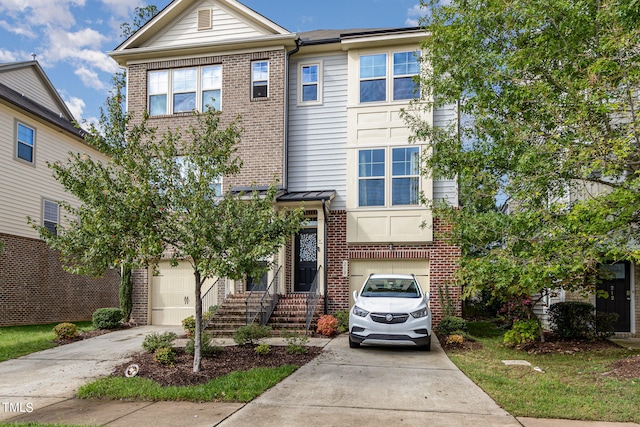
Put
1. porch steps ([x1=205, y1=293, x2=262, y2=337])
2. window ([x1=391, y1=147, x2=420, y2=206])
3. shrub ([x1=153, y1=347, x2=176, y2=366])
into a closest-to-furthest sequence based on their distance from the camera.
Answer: shrub ([x1=153, y1=347, x2=176, y2=366]), porch steps ([x1=205, y1=293, x2=262, y2=337]), window ([x1=391, y1=147, x2=420, y2=206])

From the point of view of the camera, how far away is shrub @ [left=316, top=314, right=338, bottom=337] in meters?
12.5

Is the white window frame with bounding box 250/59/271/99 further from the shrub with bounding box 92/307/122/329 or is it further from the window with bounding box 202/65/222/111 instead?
the shrub with bounding box 92/307/122/329

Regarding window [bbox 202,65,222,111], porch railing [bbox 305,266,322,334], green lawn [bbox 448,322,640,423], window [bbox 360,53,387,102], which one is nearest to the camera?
green lawn [bbox 448,322,640,423]

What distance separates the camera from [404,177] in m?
14.8

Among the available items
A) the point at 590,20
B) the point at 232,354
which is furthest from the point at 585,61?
the point at 232,354

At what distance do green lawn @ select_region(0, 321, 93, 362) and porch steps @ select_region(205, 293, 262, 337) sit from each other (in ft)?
12.7

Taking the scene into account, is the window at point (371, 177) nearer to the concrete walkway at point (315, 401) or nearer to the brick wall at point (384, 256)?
the brick wall at point (384, 256)

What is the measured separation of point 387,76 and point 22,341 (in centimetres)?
1259

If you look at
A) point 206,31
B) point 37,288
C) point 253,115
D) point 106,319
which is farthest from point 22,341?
point 206,31

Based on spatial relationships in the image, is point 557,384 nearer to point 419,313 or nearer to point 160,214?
point 419,313

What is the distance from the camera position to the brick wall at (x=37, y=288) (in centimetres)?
1723

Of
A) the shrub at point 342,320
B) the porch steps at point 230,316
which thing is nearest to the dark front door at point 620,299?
the shrub at point 342,320

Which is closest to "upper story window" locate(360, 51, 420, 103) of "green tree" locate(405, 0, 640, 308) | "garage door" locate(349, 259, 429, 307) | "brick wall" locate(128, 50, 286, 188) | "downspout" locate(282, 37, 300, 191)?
"downspout" locate(282, 37, 300, 191)

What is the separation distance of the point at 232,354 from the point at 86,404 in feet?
10.3
